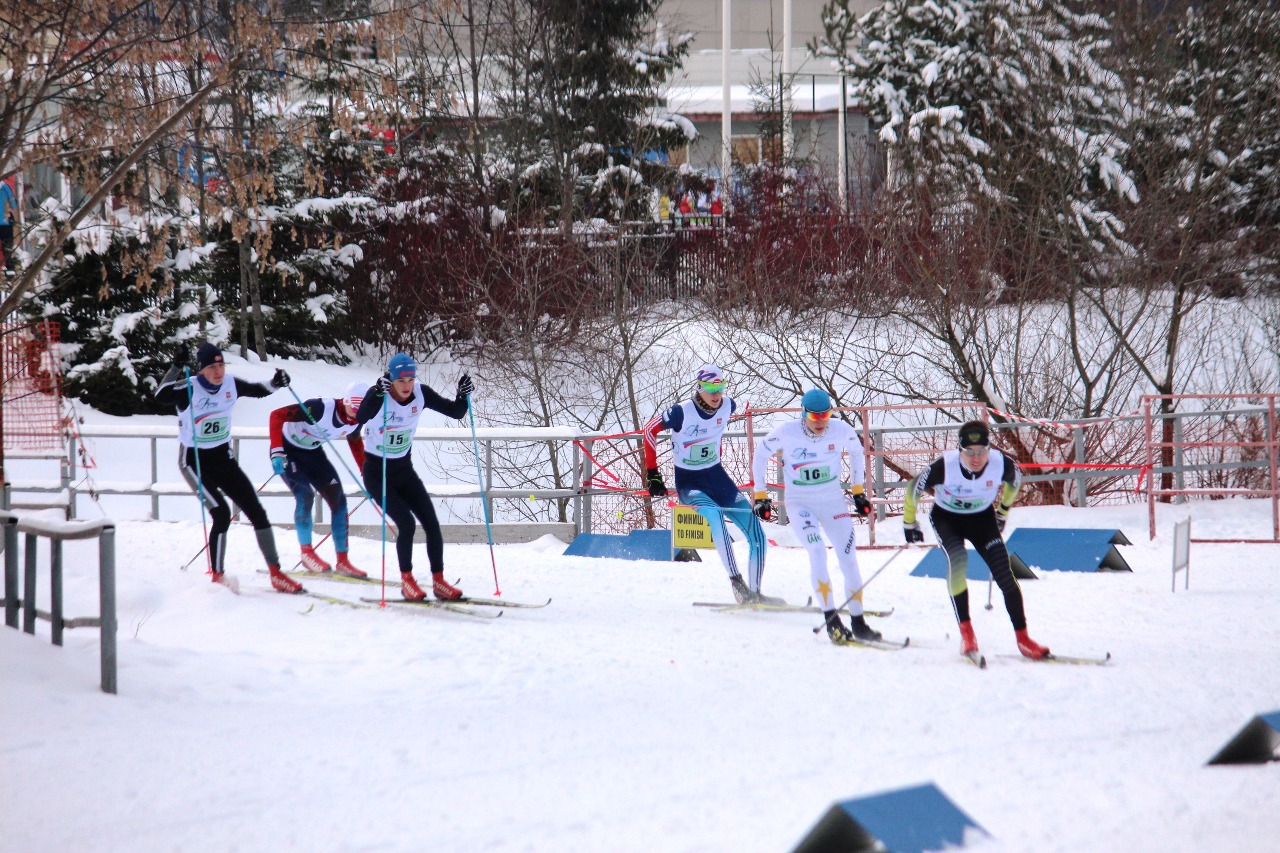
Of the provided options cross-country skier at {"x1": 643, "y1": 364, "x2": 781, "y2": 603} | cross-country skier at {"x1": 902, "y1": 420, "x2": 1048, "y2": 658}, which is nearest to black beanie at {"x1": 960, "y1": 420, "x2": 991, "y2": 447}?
cross-country skier at {"x1": 902, "y1": 420, "x2": 1048, "y2": 658}

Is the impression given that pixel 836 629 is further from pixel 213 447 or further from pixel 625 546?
pixel 213 447

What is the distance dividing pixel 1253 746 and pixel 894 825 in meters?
2.03

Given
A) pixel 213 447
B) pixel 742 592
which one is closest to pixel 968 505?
pixel 742 592

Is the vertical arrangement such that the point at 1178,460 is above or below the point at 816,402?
below

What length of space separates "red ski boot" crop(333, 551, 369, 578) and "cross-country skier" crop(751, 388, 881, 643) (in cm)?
370

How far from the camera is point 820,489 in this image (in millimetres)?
7895

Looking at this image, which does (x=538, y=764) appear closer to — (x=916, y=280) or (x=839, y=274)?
(x=916, y=280)

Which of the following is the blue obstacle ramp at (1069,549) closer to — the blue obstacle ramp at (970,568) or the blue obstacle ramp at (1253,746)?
the blue obstacle ramp at (970,568)

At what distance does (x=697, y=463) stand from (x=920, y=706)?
3661 mm

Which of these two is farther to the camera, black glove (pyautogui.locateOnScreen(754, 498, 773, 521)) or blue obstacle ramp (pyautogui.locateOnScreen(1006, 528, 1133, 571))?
blue obstacle ramp (pyautogui.locateOnScreen(1006, 528, 1133, 571))

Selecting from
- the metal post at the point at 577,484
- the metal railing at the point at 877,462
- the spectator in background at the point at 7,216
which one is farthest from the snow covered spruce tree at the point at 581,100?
the metal post at the point at 577,484

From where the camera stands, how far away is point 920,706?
18.8 feet

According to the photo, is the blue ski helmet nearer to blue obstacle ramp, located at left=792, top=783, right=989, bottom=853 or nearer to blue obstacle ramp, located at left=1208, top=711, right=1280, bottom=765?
blue obstacle ramp, located at left=1208, top=711, right=1280, bottom=765

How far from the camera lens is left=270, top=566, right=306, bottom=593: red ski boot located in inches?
354
